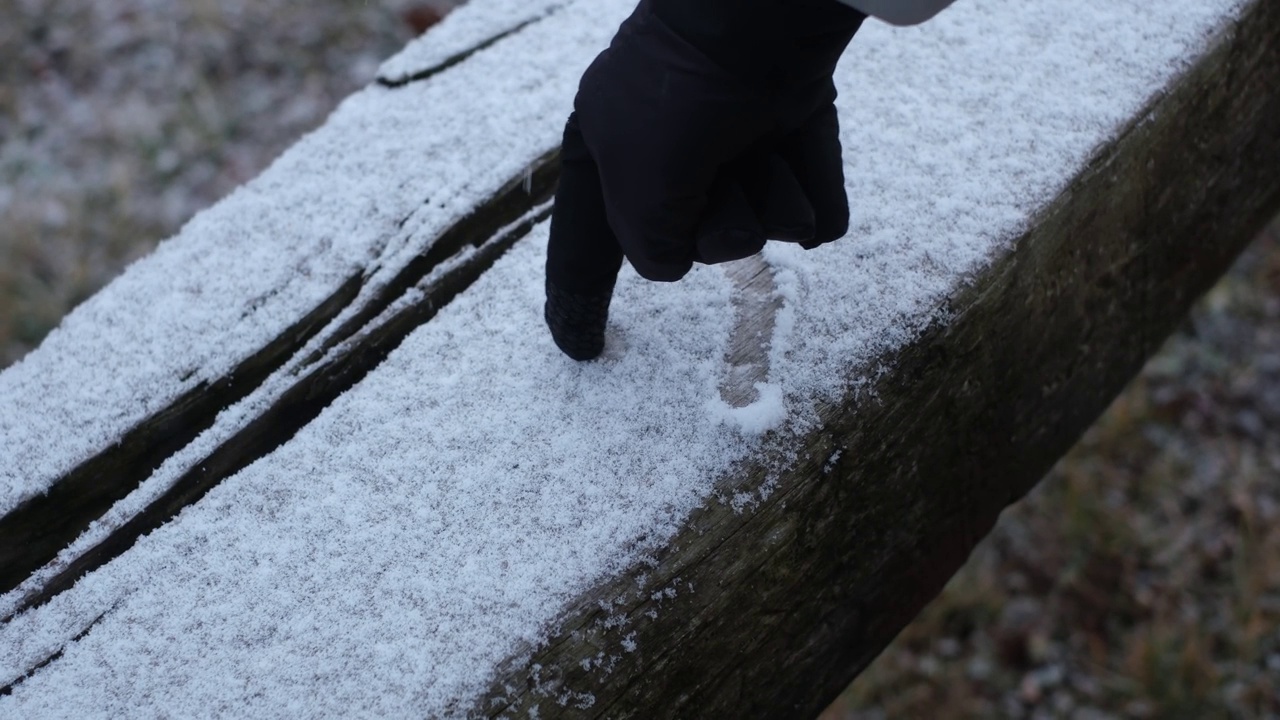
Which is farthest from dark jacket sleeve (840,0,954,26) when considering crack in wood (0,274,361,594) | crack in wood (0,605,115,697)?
crack in wood (0,605,115,697)

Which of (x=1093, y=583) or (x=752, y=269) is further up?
(x=752, y=269)

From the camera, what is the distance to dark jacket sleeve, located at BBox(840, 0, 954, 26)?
703mm

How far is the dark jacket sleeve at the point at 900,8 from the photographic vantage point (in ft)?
2.31

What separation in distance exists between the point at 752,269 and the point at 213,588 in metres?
0.72

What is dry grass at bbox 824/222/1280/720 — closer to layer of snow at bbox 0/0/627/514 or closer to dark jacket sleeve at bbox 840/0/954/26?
layer of snow at bbox 0/0/627/514

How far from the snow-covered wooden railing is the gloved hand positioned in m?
0.23

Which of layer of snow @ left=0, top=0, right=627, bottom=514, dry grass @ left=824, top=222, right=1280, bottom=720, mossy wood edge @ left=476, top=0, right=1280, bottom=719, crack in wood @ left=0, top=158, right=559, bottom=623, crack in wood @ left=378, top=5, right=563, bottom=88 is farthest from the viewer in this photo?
dry grass @ left=824, top=222, right=1280, bottom=720

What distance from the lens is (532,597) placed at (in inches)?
36.1

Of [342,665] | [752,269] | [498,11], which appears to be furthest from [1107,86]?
[342,665]

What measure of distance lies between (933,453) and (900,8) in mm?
570

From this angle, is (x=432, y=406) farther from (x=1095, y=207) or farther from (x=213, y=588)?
(x=1095, y=207)

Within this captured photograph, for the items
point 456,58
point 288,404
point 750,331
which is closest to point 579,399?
point 750,331

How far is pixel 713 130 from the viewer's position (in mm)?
791

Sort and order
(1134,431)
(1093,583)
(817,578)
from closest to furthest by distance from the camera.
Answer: (817,578)
(1093,583)
(1134,431)
